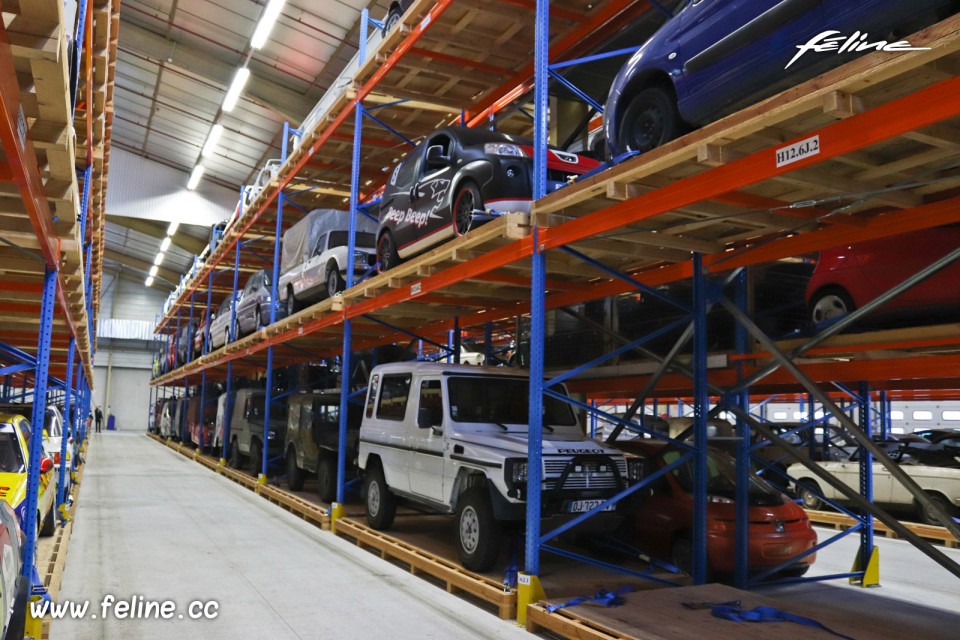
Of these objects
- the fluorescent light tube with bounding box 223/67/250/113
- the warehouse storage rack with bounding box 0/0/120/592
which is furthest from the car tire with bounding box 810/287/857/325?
the fluorescent light tube with bounding box 223/67/250/113

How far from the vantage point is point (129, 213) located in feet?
101

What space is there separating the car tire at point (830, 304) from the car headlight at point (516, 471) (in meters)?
2.87

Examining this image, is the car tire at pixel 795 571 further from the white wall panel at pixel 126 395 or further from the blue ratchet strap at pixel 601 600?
the white wall panel at pixel 126 395

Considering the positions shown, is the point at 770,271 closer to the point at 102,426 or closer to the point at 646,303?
the point at 646,303

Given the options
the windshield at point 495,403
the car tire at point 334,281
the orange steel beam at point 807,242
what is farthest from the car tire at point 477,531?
the car tire at point 334,281

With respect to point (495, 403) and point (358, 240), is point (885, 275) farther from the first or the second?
point (358, 240)

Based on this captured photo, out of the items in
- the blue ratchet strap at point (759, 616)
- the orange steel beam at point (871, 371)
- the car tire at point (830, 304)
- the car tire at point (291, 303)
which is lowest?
the blue ratchet strap at point (759, 616)

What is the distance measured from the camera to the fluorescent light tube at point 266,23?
1727cm

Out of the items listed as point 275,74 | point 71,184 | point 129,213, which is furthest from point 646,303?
point 129,213

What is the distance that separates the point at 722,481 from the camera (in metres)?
7.77

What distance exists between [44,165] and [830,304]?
6056 millimetres

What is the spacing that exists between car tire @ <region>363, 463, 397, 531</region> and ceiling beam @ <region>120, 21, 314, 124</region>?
15325mm

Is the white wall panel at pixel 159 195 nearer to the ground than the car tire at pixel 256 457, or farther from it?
farther from it

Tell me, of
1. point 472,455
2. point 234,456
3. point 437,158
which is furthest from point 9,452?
point 234,456
